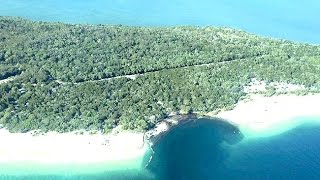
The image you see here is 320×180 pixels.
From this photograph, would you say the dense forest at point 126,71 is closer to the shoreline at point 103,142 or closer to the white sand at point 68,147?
the shoreline at point 103,142

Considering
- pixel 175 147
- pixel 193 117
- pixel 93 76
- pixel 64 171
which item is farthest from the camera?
pixel 93 76

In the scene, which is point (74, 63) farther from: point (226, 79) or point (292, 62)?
point (292, 62)

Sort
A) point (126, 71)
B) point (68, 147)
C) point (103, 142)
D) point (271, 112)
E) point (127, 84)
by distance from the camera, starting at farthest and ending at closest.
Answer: point (126, 71) → point (127, 84) → point (271, 112) → point (103, 142) → point (68, 147)

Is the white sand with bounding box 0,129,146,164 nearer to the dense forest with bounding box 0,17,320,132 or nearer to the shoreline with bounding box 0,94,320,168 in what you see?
the shoreline with bounding box 0,94,320,168

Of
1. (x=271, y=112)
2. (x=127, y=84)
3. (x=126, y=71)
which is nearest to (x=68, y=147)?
(x=127, y=84)

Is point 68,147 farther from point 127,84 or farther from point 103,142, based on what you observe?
point 127,84

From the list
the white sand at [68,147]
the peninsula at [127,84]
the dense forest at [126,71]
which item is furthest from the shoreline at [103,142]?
the dense forest at [126,71]

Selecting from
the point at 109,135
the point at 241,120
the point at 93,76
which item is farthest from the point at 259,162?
the point at 93,76
